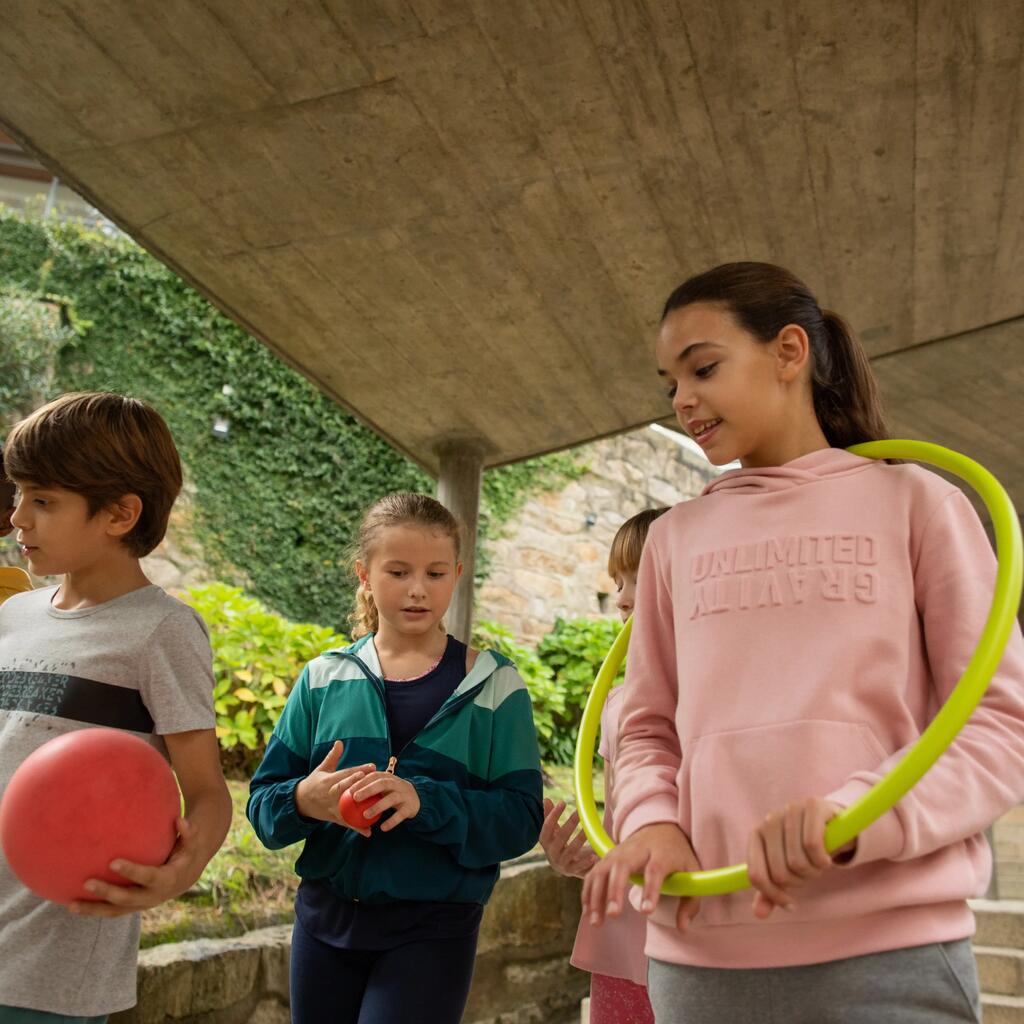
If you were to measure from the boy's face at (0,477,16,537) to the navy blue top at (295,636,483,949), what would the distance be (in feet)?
3.74

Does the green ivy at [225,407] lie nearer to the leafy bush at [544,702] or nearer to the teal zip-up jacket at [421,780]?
the leafy bush at [544,702]

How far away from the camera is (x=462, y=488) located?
5766 millimetres

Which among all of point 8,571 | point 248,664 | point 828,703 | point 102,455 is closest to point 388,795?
point 102,455

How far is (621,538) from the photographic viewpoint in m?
2.94

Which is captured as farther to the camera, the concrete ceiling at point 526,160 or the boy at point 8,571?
the concrete ceiling at point 526,160

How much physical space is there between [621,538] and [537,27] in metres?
1.53

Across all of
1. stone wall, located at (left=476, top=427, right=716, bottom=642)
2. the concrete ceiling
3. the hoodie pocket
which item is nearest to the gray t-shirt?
the hoodie pocket

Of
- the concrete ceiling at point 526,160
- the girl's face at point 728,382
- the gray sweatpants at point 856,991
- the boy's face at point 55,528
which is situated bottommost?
the gray sweatpants at point 856,991

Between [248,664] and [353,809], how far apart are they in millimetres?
4096

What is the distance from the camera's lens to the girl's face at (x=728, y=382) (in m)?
1.68

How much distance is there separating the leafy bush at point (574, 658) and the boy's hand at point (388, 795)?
7.06m

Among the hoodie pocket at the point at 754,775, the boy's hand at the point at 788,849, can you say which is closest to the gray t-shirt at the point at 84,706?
the hoodie pocket at the point at 754,775

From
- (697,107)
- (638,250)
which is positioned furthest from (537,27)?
(638,250)

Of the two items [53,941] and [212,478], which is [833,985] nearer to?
[53,941]
